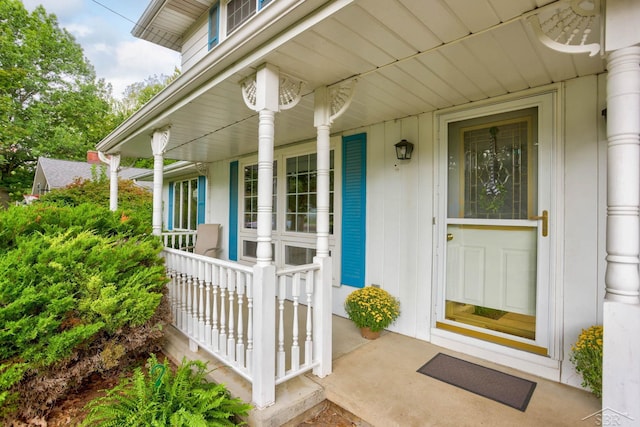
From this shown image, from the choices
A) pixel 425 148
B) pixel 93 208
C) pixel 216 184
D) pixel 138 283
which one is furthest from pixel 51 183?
pixel 425 148

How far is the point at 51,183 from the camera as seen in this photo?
13.0m

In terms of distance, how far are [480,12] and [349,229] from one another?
2.56 metres

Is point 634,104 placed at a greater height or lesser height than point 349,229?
greater

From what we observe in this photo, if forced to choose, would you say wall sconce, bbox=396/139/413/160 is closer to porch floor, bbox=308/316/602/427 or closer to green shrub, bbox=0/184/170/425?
porch floor, bbox=308/316/602/427

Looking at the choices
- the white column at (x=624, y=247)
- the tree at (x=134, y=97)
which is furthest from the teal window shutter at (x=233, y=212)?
the tree at (x=134, y=97)

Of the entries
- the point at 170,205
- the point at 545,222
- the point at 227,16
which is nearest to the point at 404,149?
the point at 545,222

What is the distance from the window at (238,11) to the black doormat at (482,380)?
501 centimetres

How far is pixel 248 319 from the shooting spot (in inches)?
86.1

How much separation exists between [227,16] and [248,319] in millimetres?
4820

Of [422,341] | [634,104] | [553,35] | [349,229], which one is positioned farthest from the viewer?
[349,229]

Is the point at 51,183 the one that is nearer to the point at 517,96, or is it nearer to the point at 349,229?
the point at 349,229

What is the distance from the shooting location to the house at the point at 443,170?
1.44 metres

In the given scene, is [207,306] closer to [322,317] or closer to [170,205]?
[322,317]

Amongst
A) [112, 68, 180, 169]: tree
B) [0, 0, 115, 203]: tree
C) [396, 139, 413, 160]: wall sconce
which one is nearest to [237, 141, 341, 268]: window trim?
[396, 139, 413, 160]: wall sconce
